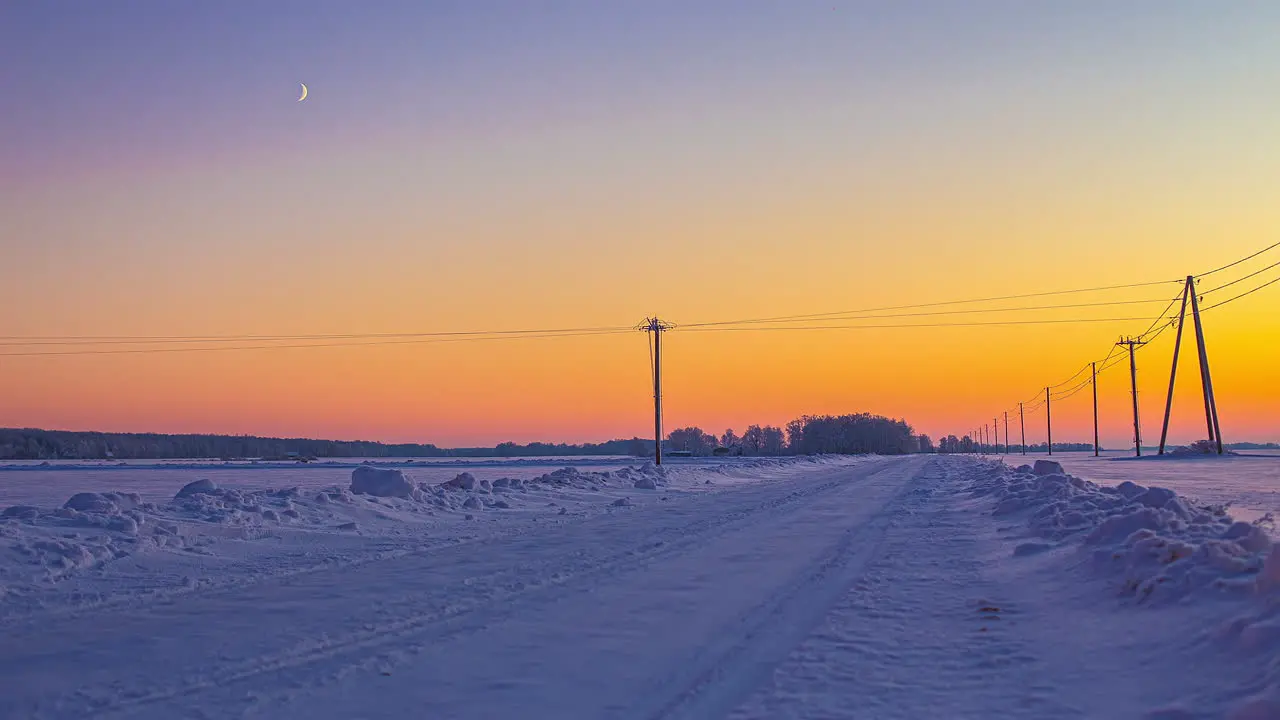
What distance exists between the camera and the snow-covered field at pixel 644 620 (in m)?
5.42

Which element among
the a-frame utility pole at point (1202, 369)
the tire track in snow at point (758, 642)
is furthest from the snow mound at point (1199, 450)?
the tire track in snow at point (758, 642)

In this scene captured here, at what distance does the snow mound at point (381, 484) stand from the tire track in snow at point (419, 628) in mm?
7897

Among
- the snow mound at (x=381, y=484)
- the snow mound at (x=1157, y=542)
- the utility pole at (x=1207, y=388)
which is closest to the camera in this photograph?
the snow mound at (x=1157, y=542)

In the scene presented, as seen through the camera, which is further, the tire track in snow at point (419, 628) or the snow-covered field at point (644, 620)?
the tire track in snow at point (419, 628)

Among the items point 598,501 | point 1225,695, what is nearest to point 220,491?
point 598,501

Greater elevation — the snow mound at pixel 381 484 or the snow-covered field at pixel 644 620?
the snow mound at pixel 381 484

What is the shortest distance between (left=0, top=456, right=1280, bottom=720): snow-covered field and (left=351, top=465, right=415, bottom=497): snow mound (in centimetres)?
621

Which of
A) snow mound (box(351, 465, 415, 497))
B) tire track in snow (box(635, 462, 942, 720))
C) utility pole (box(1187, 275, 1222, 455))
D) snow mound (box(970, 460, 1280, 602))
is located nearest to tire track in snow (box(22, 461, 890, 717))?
tire track in snow (box(635, 462, 942, 720))

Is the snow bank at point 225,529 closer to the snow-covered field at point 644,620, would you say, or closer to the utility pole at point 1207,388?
the snow-covered field at point 644,620

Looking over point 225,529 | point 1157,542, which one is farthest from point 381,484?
point 1157,542

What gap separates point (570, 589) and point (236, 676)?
3970 mm

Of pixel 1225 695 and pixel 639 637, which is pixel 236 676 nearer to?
pixel 639 637

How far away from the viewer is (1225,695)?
4.80 metres

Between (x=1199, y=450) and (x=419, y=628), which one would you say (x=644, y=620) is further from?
(x=1199, y=450)
